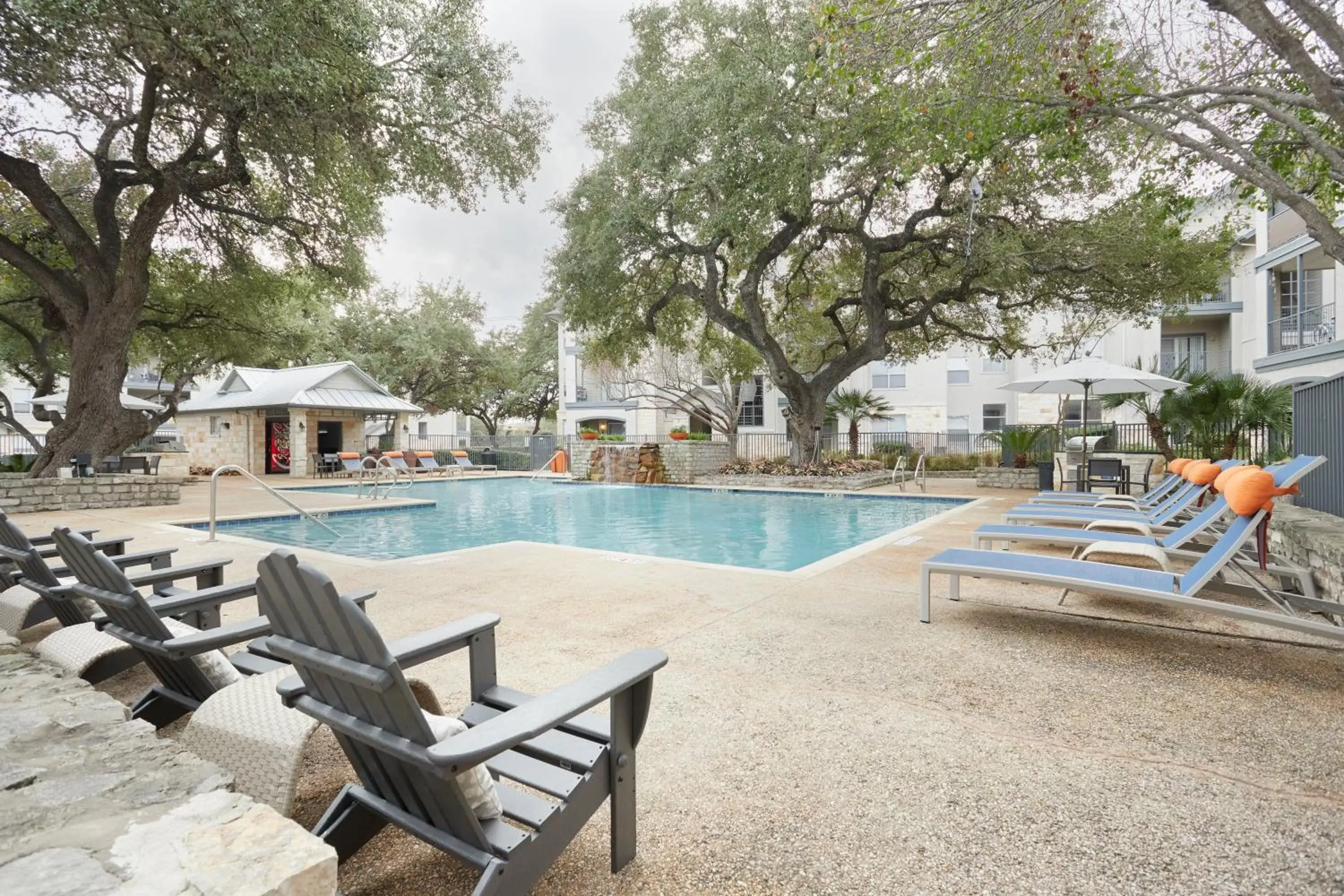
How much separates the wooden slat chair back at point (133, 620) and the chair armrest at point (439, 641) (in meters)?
0.86

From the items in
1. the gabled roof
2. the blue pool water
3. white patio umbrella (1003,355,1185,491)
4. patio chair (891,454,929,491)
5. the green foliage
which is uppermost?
the gabled roof

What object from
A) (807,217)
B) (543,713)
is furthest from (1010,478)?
(543,713)

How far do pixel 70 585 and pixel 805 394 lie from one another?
16754 millimetres

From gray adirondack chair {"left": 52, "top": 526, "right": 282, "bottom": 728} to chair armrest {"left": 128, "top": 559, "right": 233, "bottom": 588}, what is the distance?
0.64ft

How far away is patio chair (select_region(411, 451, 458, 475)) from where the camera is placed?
76.9 ft

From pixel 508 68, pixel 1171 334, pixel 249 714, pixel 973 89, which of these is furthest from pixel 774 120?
pixel 1171 334

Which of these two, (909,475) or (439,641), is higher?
(439,641)

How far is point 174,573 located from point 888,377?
1085 inches

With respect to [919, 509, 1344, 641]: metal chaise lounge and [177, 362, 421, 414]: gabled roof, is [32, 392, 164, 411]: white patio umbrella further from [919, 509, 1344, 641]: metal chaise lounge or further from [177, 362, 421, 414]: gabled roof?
[919, 509, 1344, 641]: metal chaise lounge

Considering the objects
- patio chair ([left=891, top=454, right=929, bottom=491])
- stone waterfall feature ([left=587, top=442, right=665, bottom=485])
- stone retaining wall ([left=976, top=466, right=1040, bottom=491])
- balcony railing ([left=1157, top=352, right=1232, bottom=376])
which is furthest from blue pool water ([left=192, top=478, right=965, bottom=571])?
balcony railing ([left=1157, top=352, right=1232, bottom=376])

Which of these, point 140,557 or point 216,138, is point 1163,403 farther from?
point 216,138

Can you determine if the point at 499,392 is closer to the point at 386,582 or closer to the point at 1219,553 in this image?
the point at 386,582

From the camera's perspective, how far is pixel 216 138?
12570 millimetres

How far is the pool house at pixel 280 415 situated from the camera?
885 inches
